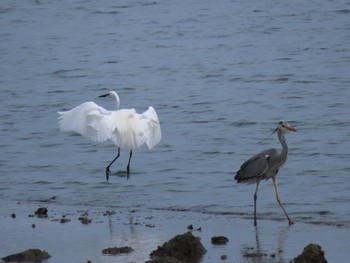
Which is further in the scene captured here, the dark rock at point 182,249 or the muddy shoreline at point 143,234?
the muddy shoreline at point 143,234

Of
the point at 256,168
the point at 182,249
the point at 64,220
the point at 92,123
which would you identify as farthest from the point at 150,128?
the point at 182,249

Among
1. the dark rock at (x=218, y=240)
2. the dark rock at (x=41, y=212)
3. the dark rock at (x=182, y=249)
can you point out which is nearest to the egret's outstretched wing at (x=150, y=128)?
the dark rock at (x=41, y=212)

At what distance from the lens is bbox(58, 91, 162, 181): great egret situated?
45.1 feet

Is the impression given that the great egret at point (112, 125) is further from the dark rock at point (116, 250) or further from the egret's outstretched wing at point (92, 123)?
the dark rock at point (116, 250)

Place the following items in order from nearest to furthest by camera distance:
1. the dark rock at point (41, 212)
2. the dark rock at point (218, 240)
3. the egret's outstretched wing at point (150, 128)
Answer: the dark rock at point (218, 240) → the dark rock at point (41, 212) → the egret's outstretched wing at point (150, 128)

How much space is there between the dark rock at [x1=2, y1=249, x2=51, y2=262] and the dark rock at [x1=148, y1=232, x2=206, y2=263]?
3.42ft

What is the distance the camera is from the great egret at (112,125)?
13.7 metres

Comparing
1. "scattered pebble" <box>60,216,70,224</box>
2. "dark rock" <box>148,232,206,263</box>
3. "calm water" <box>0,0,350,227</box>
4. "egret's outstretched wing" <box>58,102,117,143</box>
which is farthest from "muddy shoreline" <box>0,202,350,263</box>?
"egret's outstretched wing" <box>58,102,117,143</box>

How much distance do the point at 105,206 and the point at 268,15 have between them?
771 inches

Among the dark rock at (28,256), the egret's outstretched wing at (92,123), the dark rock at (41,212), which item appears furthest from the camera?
the egret's outstretched wing at (92,123)

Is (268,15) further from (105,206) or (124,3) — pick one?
(105,206)

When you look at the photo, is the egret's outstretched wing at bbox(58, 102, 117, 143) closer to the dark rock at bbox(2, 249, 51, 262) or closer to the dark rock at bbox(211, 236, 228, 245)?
the dark rock at bbox(211, 236, 228, 245)

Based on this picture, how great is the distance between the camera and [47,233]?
34.2 ft

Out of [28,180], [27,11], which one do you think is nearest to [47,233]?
[28,180]
